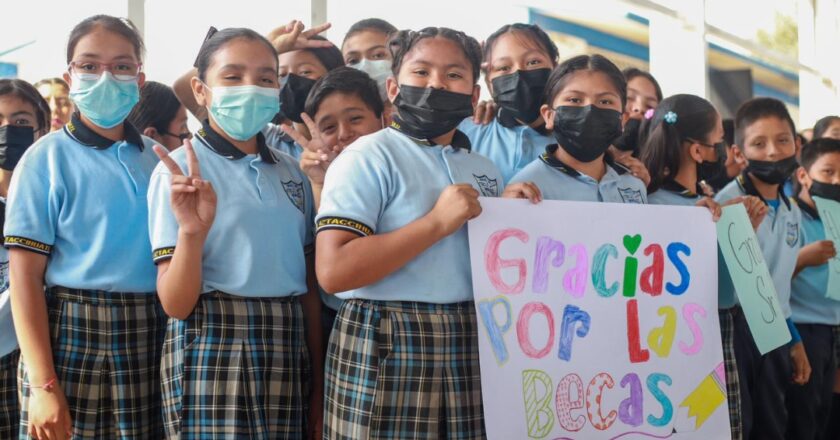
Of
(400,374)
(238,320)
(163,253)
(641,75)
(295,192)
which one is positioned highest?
(641,75)

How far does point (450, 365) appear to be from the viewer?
5.68 feet

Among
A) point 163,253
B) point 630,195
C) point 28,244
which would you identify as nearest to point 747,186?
point 630,195

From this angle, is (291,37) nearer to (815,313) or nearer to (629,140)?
(629,140)

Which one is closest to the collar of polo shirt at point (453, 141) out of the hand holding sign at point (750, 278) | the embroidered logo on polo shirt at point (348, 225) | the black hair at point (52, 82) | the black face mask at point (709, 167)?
the embroidered logo on polo shirt at point (348, 225)

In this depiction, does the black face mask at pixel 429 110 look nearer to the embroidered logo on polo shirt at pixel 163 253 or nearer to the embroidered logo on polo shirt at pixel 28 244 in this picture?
the embroidered logo on polo shirt at pixel 163 253

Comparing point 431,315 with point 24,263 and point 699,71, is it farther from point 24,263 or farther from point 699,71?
point 699,71

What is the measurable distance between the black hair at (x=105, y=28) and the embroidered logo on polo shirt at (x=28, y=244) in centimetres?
43

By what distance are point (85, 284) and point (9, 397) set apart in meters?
0.56

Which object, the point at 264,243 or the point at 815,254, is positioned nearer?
the point at 264,243

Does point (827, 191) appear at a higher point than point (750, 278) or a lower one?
higher

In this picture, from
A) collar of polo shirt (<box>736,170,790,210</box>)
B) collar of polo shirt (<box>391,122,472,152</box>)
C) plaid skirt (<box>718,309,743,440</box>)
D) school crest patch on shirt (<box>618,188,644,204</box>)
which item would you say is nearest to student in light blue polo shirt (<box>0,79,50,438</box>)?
collar of polo shirt (<box>391,122,472,152</box>)

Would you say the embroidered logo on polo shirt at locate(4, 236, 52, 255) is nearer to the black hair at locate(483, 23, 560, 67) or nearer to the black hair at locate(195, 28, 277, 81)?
the black hair at locate(195, 28, 277, 81)

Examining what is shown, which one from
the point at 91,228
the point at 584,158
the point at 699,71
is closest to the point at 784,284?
the point at 584,158

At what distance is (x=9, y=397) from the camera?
221 cm
